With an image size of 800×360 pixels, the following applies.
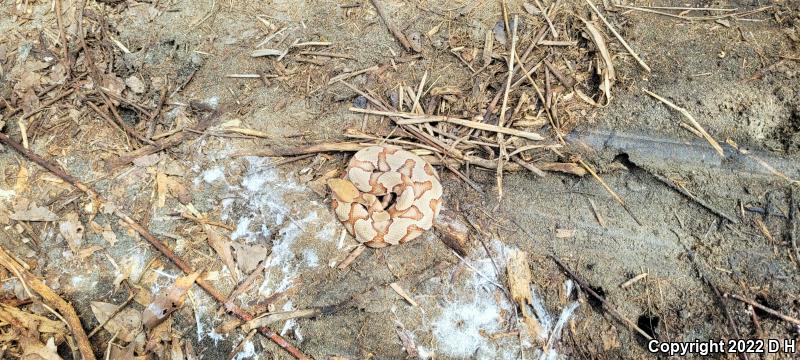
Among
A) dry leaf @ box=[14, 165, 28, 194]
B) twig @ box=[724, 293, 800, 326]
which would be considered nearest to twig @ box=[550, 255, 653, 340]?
twig @ box=[724, 293, 800, 326]

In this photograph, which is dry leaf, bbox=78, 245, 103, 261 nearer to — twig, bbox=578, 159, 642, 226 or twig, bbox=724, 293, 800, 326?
twig, bbox=578, 159, 642, 226

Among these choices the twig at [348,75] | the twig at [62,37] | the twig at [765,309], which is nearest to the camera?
the twig at [765,309]

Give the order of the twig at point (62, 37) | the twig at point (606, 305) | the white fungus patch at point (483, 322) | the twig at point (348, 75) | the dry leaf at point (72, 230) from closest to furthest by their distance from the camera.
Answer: the twig at point (606, 305) → the white fungus patch at point (483, 322) → the dry leaf at point (72, 230) → the twig at point (348, 75) → the twig at point (62, 37)

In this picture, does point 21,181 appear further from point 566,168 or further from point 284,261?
point 566,168

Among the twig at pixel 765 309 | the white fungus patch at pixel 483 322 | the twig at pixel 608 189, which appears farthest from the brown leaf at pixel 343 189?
the twig at pixel 765 309

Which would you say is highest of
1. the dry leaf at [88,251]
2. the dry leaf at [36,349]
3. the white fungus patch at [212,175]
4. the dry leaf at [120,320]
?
the white fungus patch at [212,175]

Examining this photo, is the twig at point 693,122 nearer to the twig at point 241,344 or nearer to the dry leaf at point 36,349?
the twig at point 241,344

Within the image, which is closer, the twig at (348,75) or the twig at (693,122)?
the twig at (693,122)

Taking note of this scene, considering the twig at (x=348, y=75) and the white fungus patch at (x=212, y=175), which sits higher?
the twig at (x=348, y=75)

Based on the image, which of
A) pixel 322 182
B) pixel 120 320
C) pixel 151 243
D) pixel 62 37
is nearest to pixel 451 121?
pixel 322 182
